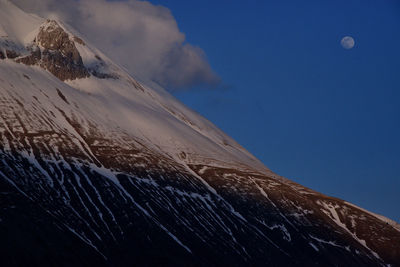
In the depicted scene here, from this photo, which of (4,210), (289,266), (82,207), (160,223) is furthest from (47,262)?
(289,266)

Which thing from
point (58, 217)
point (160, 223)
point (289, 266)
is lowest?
point (58, 217)

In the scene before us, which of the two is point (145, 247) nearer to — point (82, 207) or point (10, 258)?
point (82, 207)

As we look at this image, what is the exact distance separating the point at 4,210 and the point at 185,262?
45.1m

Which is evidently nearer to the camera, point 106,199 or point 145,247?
point 145,247

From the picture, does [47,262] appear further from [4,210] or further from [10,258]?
[4,210]

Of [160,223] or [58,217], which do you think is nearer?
[58,217]

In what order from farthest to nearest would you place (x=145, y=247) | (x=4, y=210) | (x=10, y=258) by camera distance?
1. (x=145, y=247)
2. (x=4, y=210)
3. (x=10, y=258)

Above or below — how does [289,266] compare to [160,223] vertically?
above

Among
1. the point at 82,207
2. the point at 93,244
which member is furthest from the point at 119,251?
the point at 82,207

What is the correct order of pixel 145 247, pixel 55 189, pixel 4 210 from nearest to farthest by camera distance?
pixel 4 210 → pixel 145 247 → pixel 55 189

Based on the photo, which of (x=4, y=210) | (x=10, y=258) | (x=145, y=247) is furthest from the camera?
(x=145, y=247)

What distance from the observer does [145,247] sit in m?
180

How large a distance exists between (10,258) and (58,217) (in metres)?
26.1

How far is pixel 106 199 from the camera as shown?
199m
